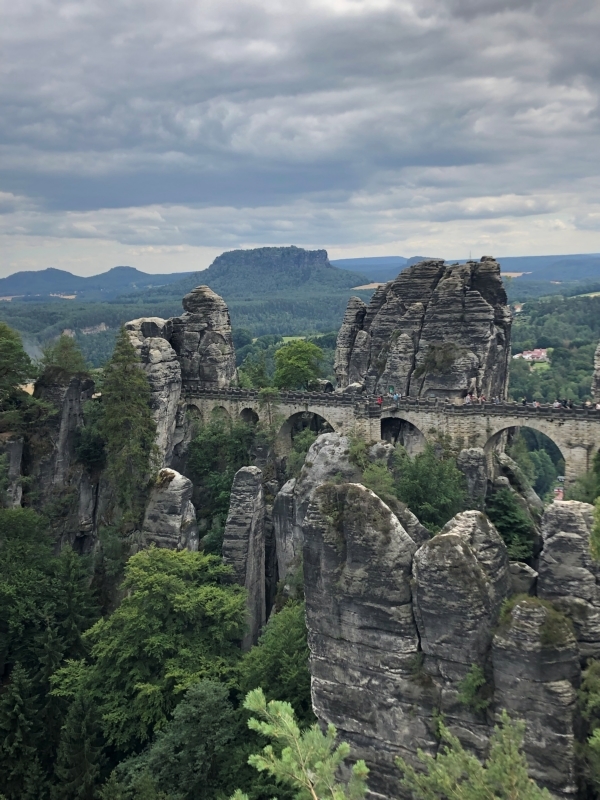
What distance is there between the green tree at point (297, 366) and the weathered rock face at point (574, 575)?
109ft

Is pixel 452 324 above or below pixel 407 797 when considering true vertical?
above

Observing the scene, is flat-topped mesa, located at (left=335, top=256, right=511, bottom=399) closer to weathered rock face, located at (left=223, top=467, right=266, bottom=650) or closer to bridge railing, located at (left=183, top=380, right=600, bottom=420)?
bridge railing, located at (left=183, top=380, right=600, bottom=420)

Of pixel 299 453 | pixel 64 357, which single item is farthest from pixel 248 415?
pixel 64 357

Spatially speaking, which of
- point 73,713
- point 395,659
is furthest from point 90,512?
point 395,659

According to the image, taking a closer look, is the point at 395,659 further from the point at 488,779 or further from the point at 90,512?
the point at 90,512

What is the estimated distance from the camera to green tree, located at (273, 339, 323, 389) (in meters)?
52.2

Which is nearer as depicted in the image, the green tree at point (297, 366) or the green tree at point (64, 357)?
the green tree at point (64, 357)

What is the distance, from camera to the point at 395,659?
63.9 ft

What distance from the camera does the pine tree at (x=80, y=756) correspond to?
2612 cm

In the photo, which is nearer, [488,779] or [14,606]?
[488,779]

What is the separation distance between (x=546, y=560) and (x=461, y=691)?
13.8 ft

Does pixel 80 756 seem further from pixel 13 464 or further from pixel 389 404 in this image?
pixel 389 404

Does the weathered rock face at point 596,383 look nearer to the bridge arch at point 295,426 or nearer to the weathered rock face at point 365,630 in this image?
the bridge arch at point 295,426

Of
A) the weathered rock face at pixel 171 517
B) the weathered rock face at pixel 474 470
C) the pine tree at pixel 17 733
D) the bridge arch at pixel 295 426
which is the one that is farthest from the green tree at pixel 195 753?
the bridge arch at pixel 295 426
